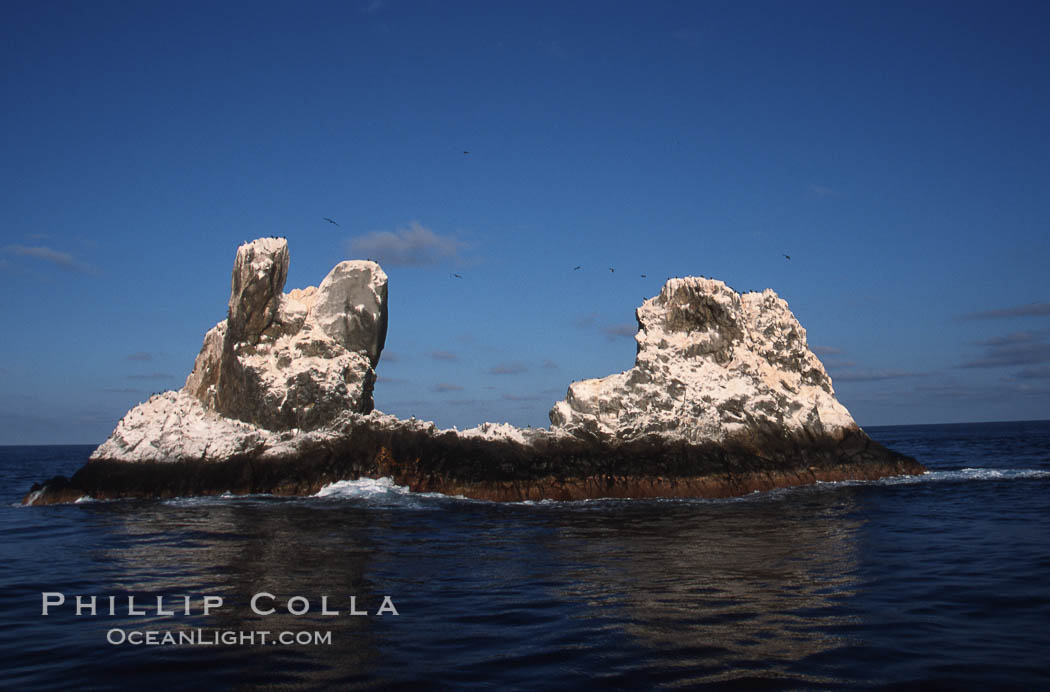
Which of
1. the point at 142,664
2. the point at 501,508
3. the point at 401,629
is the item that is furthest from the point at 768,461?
the point at 142,664

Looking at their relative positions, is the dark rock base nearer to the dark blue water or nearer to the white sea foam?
the white sea foam

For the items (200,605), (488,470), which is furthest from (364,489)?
(200,605)

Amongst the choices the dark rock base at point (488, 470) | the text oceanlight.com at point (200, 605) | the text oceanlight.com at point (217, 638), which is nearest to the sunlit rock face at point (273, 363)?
the dark rock base at point (488, 470)

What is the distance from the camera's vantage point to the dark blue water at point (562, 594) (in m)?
7.49

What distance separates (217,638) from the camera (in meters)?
8.60

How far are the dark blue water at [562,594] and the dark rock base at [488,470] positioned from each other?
4.26 meters

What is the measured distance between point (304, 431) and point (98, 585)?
15514 millimetres

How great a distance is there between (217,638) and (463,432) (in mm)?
18557

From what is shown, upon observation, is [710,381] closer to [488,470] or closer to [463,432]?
[488,470]

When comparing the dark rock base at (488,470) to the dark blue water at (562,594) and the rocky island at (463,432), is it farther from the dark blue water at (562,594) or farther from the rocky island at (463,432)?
the dark blue water at (562,594)

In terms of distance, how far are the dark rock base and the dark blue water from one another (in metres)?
4.26

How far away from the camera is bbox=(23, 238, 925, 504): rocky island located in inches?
1019

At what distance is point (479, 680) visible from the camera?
727 centimetres

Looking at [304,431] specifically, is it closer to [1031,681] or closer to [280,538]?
[280,538]
